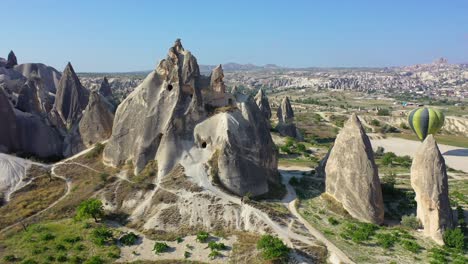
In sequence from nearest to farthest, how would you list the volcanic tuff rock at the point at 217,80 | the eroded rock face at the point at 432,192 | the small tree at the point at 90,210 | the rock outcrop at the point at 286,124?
the eroded rock face at the point at 432,192, the small tree at the point at 90,210, the volcanic tuff rock at the point at 217,80, the rock outcrop at the point at 286,124

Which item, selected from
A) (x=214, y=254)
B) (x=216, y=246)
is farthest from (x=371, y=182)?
(x=214, y=254)

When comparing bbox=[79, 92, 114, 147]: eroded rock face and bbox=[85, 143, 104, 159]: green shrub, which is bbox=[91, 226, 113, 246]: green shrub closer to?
bbox=[85, 143, 104, 159]: green shrub

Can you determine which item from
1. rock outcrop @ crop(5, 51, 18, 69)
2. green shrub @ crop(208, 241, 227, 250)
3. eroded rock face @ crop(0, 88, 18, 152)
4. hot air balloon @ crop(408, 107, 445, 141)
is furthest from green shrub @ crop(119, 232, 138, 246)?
rock outcrop @ crop(5, 51, 18, 69)

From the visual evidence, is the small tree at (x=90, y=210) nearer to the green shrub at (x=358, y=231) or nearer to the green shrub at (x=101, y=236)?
the green shrub at (x=101, y=236)

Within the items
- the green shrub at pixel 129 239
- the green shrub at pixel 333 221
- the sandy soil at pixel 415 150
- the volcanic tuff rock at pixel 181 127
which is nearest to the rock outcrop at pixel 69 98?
the volcanic tuff rock at pixel 181 127

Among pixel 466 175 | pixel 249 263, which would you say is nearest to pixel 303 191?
pixel 249 263

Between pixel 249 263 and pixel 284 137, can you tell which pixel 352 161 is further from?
pixel 284 137
